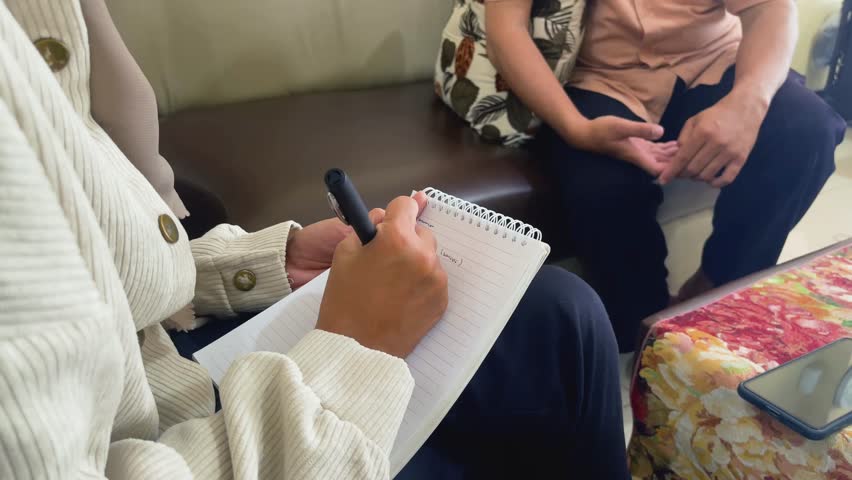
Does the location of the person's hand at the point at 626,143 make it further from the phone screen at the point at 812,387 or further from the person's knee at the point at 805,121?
the phone screen at the point at 812,387

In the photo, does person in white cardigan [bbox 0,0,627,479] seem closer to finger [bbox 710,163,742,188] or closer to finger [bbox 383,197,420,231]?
finger [bbox 383,197,420,231]

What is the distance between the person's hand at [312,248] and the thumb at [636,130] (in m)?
0.59

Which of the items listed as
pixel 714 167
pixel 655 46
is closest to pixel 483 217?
pixel 714 167

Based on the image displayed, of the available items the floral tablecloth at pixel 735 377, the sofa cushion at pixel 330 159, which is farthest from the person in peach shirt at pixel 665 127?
the floral tablecloth at pixel 735 377

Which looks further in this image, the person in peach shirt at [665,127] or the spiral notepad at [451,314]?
the person in peach shirt at [665,127]

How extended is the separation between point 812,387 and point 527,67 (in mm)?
714

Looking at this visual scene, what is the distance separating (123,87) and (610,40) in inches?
38.2

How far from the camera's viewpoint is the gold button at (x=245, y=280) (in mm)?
597

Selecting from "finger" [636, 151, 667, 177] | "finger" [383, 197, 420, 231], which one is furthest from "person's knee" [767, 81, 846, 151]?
"finger" [383, 197, 420, 231]

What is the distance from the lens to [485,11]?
1138mm

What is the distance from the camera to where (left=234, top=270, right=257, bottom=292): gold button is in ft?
1.96

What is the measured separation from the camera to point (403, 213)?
1.66 feet

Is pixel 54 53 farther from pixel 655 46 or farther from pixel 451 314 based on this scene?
pixel 655 46

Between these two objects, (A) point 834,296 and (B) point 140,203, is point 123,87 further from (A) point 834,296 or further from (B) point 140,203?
(A) point 834,296
